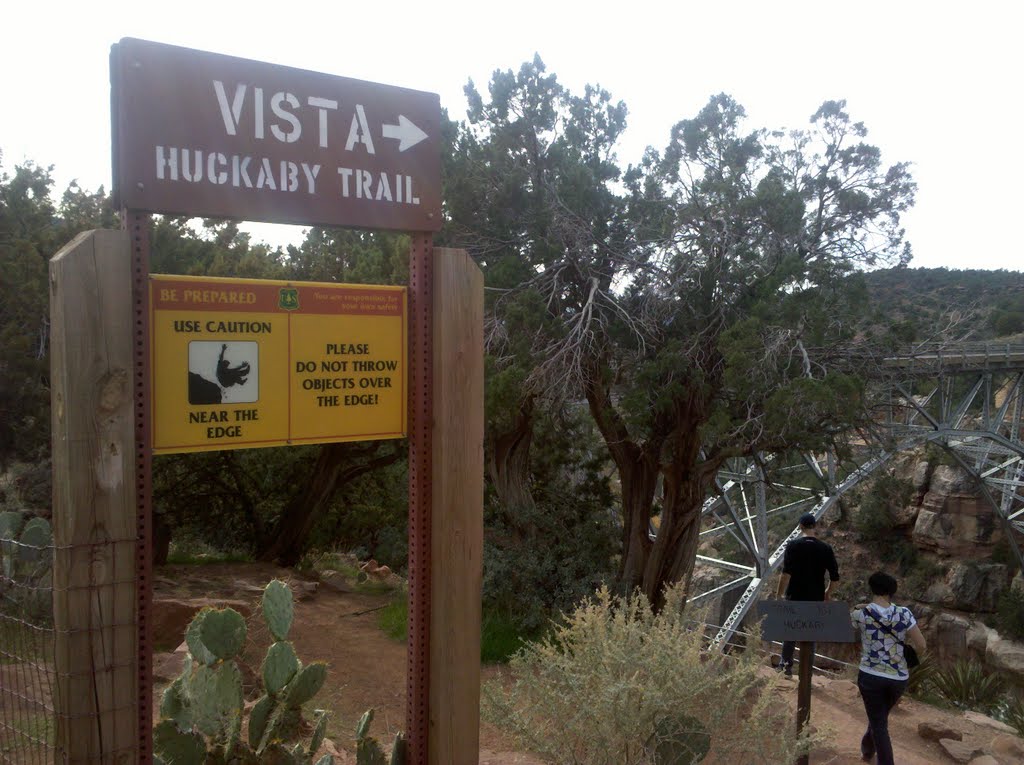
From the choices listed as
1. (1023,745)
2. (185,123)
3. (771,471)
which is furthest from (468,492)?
(771,471)

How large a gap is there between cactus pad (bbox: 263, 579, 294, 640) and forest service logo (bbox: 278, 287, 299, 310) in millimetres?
1363

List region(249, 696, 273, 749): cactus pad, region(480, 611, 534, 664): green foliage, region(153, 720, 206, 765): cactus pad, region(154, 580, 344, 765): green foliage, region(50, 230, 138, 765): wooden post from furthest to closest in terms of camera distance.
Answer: region(480, 611, 534, 664): green foliage, region(249, 696, 273, 749): cactus pad, region(154, 580, 344, 765): green foliage, region(153, 720, 206, 765): cactus pad, region(50, 230, 138, 765): wooden post

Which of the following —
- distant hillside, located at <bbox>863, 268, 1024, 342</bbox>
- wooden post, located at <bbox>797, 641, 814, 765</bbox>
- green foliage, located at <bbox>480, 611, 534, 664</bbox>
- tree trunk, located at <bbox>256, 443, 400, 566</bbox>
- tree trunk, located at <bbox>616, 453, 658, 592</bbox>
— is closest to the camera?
wooden post, located at <bbox>797, 641, 814, 765</bbox>

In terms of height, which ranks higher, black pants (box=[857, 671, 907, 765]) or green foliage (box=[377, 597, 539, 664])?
black pants (box=[857, 671, 907, 765])

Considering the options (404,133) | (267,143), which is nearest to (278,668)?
(267,143)

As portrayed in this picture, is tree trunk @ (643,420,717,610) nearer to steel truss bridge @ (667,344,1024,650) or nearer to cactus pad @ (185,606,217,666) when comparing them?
steel truss bridge @ (667,344,1024,650)

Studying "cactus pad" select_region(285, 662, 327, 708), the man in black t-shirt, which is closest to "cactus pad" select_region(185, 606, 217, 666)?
"cactus pad" select_region(285, 662, 327, 708)

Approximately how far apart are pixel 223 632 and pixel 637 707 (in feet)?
6.20

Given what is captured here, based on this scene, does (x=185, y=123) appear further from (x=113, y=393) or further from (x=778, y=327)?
(x=778, y=327)

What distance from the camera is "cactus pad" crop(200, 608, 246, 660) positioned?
3.76m

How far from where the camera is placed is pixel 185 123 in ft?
10.3

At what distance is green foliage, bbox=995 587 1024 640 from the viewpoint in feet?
96.7

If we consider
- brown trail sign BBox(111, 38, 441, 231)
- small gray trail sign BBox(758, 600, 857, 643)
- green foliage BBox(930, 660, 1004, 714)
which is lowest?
green foliage BBox(930, 660, 1004, 714)

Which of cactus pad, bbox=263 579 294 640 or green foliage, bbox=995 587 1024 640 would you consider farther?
green foliage, bbox=995 587 1024 640
